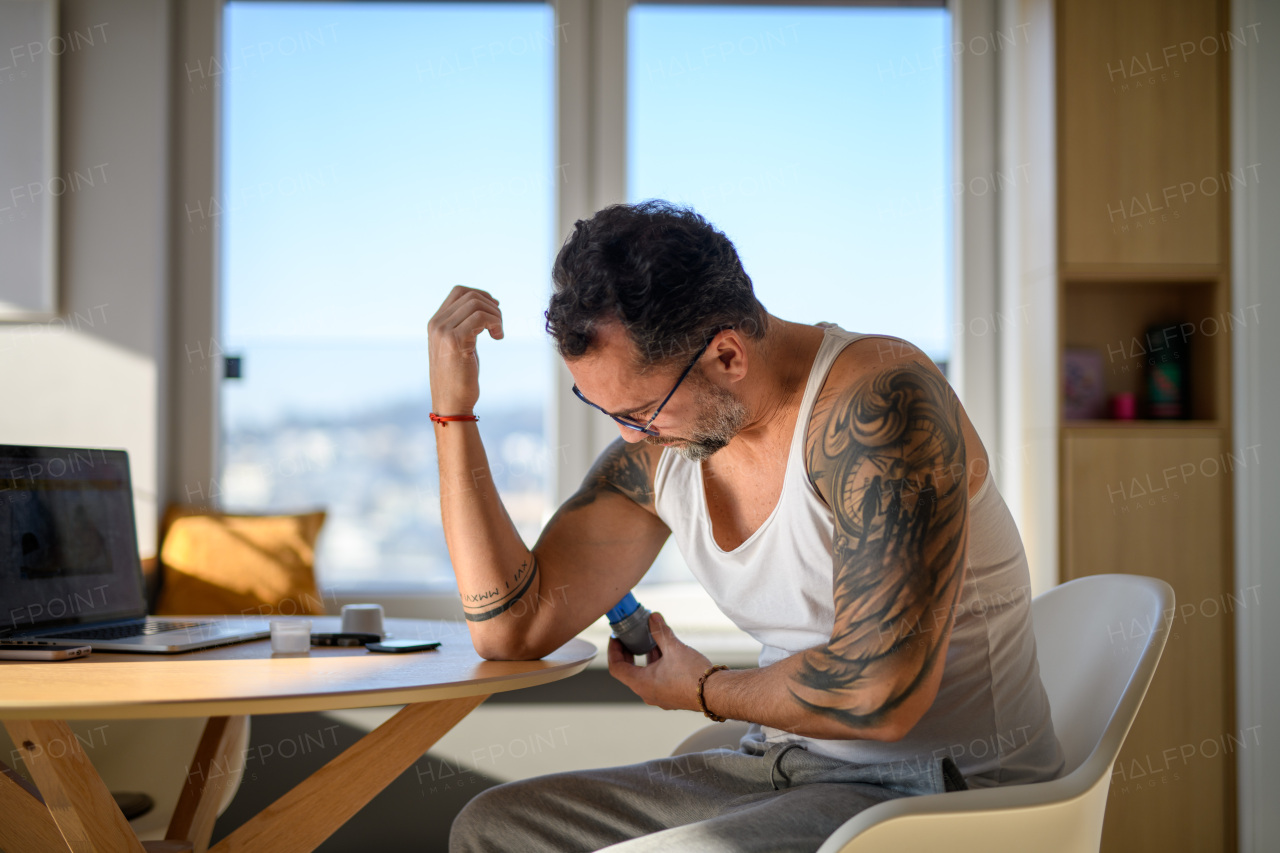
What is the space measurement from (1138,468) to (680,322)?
1.99 metres

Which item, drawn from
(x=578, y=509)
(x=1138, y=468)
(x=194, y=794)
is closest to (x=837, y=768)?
(x=578, y=509)

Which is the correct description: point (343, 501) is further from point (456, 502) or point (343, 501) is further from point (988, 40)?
point (988, 40)

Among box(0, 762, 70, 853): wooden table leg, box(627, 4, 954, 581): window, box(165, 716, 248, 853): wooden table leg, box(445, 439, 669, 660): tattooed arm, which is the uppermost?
box(627, 4, 954, 581): window

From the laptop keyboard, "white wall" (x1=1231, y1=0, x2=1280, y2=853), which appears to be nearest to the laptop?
the laptop keyboard

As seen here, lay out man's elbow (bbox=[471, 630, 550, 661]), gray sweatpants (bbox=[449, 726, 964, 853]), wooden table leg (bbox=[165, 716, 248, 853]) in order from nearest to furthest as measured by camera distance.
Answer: gray sweatpants (bbox=[449, 726, 964, 853]), man's elbow (bbox=[471, 630, 550, 661]), wooden table leg (bbox=[165, 716, 248, 853])

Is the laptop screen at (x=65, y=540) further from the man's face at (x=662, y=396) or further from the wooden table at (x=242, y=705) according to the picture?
the man's face at (x=662, y=396)

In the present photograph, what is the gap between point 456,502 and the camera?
143 cm

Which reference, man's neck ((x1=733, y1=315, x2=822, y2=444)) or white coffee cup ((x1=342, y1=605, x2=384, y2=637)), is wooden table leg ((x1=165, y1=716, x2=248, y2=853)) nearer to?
white coffee cup ((x1=342, y1=605, x2=384, y2=637))

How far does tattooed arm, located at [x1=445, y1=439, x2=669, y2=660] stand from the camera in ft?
4.55

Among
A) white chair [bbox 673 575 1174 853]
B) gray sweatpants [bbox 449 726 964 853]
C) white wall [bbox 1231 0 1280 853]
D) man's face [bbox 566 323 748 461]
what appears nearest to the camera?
white chair [bbox 673 575 1174 853]

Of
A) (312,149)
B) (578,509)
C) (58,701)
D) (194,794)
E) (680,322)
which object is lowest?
(194,794)

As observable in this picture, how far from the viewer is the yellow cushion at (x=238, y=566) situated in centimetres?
258

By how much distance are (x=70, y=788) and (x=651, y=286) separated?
36.7 inches

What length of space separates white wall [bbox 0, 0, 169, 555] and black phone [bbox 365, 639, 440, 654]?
64.5 inches
